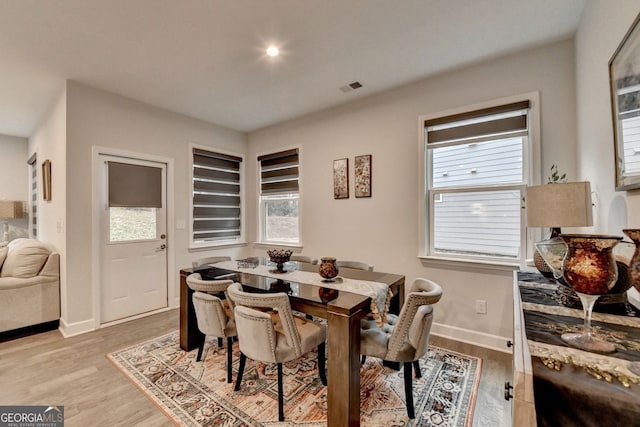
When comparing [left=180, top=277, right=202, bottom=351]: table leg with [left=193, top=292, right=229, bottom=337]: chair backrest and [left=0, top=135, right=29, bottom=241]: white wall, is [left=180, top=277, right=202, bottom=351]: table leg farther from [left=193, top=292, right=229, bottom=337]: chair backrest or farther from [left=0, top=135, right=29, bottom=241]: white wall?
[left=0, top=135, right=29, bottom=241]: white wall


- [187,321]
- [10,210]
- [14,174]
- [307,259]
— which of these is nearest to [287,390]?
[187,321]

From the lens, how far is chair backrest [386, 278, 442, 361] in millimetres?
1616

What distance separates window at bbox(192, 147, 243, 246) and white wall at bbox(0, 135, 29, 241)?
143 inches

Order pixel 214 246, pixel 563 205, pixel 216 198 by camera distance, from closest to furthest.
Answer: pixel 563 205, pixel 214 246, pixel 216 198

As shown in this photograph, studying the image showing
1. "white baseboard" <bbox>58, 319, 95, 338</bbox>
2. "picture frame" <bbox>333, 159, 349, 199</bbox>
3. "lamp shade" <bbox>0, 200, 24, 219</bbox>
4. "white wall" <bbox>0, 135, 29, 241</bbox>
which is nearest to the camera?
"white baseboard" <bbox>58, 319, 95, 338</bbox>

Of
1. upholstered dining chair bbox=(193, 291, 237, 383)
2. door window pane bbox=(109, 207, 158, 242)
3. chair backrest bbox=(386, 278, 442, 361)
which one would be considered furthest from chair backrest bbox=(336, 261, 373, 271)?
door window pane bbox=(109, 207, 158, 242)

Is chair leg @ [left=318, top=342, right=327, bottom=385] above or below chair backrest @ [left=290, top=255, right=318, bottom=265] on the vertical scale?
below

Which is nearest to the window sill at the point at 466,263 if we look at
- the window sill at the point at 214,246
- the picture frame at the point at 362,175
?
the picture frame at the point at 362,175

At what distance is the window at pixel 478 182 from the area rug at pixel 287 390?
107 centimetres

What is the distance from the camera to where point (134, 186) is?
11.4 ft

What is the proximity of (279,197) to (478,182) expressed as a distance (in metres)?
2.84

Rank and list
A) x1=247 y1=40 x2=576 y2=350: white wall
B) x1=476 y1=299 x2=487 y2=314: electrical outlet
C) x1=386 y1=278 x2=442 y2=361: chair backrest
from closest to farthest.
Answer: x1=386 y1=278 x2=442 y2=361: chair backrest → x1=247 y1=40 x2=576 y2=350: white wall → x1=476 y1=299 x2=487 y2=314: electrical outlet

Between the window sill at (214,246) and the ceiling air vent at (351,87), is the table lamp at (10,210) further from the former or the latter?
the ceiling air vent at (351,87)

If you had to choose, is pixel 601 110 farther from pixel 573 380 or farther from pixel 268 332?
pixel 268 332
